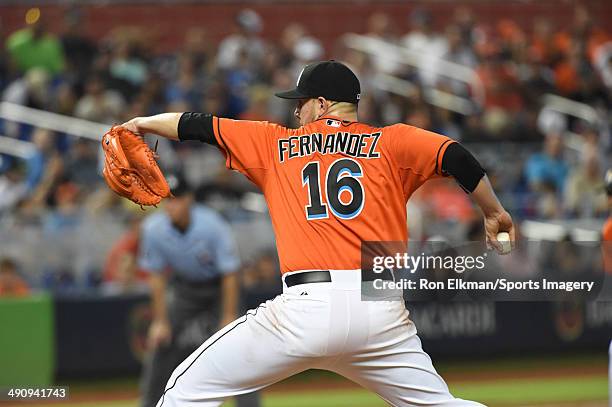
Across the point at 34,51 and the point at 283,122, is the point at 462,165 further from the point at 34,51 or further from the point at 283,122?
the point at 34,51

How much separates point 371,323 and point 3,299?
6637mm

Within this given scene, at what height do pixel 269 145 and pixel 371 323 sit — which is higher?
pixel 269 145

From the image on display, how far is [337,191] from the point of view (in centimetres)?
500

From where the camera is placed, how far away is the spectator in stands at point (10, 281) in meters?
10.7

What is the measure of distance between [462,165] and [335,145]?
61 cm

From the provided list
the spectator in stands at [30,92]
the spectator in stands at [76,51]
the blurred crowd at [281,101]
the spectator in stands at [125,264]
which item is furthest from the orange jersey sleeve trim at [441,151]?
the spectator in stands at [76,51]

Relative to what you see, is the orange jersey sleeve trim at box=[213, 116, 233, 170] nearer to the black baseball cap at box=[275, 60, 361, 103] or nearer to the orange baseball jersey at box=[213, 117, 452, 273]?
the orange baseball jersey at box=[213, 117, 452, 273]

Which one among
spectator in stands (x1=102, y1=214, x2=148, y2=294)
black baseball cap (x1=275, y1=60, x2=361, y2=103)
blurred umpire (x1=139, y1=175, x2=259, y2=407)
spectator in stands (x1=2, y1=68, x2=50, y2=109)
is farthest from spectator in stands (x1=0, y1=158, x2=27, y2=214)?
black baseball cap (x1=275, y1=60, x2=361, y2=103)

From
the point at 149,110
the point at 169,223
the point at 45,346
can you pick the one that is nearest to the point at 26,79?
the point at 149,110

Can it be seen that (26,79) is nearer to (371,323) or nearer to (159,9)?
(159,9)


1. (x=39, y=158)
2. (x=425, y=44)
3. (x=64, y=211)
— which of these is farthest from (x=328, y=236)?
(x=425, y=44)

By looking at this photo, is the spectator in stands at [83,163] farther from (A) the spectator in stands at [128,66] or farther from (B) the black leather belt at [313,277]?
(B) the black leather belt at [313,277]

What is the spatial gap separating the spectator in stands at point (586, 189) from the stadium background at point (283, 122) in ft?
0.08

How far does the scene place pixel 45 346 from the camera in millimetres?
10805
